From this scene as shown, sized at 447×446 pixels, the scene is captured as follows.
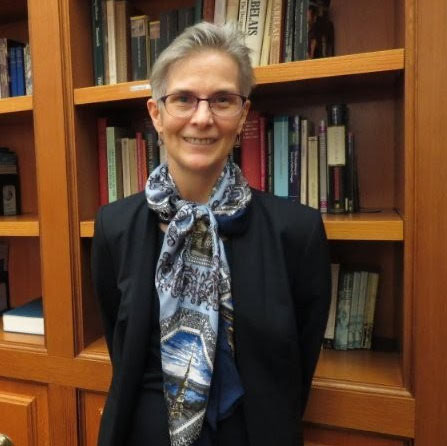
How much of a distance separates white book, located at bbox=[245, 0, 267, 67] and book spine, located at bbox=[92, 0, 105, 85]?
440mm

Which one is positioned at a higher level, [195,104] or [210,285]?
[195,104]

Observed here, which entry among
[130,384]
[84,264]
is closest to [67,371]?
[84,264]

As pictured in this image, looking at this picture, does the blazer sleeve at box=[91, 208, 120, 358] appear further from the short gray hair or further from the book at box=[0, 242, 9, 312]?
the book at box=[0, 242, 9, 312]

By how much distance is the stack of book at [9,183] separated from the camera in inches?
64.1

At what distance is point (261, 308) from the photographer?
90cm

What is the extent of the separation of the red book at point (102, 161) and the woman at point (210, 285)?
1.33ft

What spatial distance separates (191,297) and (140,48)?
29.9 inches

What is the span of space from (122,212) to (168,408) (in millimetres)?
437

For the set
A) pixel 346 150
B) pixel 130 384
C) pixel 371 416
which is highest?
pixel 346 150

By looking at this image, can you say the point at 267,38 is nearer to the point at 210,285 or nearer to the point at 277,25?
the point at 277,25

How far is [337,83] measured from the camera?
1145 millimetres

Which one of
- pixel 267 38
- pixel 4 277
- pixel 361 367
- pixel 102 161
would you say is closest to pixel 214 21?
pixel 267 38

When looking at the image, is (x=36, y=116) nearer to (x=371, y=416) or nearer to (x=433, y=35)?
(x=433, y=35)

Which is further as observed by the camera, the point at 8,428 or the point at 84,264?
the point at 8,428
